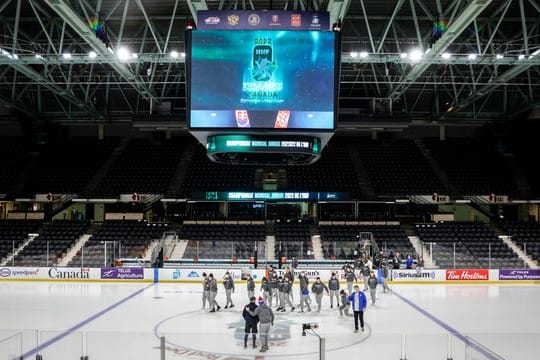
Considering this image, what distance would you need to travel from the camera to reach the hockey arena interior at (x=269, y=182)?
14.8 metres

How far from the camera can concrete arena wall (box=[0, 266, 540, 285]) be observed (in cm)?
2678

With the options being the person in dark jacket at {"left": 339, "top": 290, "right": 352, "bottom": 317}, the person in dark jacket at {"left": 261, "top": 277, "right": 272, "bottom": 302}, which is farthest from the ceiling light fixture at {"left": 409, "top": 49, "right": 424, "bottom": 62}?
the person in dark jacket at {"left": 261, "top": 277, "right": 272, "bottom": 302}

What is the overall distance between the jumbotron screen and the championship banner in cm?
48

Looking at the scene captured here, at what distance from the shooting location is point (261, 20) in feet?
47.8

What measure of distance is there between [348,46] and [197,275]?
1358 cm

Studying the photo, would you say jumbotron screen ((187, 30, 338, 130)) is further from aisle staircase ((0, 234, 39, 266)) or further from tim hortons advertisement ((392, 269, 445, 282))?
aisle staircase ((0, 234, 39, 266))

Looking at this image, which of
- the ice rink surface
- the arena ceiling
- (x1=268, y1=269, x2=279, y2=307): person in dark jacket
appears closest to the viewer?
the ice rink surface

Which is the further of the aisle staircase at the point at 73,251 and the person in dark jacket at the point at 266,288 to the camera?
the aisle staircase at the point at 73,251

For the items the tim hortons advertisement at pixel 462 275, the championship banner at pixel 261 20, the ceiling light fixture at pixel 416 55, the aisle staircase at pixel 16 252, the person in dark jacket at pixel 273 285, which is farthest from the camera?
the aisle staircase at pixel 16 252

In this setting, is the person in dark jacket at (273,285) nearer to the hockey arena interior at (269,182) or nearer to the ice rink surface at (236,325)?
the hockey arena interior at (269,182)

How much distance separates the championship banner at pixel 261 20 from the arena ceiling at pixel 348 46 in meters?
1.16

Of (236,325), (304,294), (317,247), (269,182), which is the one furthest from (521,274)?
(269,182)

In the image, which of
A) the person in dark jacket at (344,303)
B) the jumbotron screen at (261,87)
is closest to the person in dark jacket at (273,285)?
the person in dark jacket at (344,303)

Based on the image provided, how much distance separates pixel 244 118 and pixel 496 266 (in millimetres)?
18086
